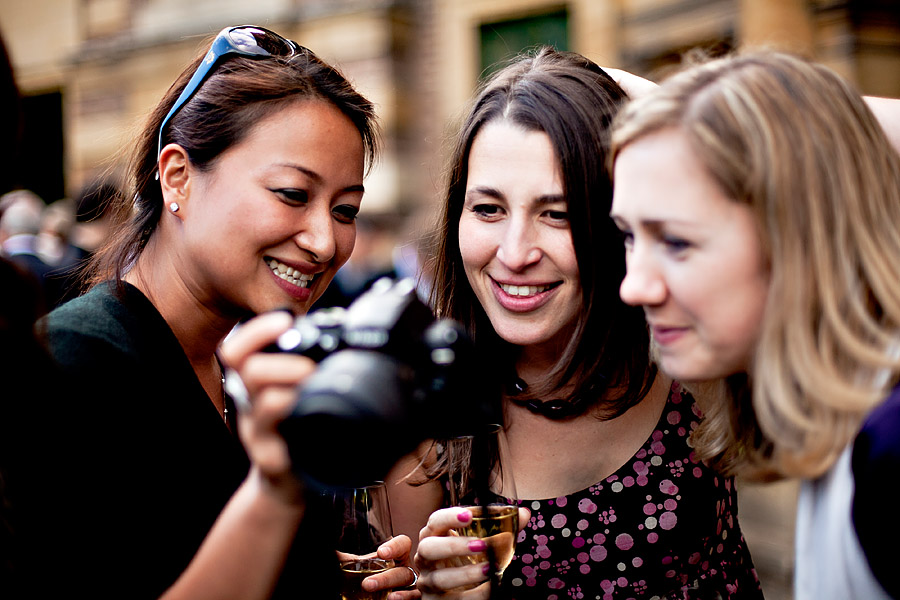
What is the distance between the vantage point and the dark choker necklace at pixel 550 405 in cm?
219

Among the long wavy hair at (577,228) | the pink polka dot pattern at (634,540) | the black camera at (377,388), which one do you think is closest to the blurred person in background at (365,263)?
the long wavy hair at (577,228)

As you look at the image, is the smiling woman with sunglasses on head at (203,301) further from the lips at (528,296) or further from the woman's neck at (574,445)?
the woman's neck at (574,445)

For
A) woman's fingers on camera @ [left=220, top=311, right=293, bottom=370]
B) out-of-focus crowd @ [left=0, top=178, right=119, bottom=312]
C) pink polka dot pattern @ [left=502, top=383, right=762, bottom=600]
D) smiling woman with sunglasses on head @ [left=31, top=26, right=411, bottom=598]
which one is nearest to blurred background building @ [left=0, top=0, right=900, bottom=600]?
out-of-focus crowd @ [left=0, top=178, right=119, bottom=312]

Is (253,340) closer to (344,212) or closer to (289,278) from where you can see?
(289,278)

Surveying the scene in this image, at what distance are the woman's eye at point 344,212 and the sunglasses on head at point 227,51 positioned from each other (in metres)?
0.41

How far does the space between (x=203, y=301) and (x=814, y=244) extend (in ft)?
4.23

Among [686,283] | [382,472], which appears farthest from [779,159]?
[382,472]

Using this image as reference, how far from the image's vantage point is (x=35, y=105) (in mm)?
13320

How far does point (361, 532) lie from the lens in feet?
5.53

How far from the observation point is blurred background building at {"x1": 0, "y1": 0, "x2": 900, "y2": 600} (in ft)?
17.6

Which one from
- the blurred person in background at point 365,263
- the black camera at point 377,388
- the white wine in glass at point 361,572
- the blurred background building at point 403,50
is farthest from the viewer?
the blurred person in background at point 365,263

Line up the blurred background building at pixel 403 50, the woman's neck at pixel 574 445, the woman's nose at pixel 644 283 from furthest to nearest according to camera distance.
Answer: the blurred background building at pixel 403 50 < the woman's neck at pixel 574 445 < the woman's nose at pixel 644 283

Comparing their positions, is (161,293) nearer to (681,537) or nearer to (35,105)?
(681,537)

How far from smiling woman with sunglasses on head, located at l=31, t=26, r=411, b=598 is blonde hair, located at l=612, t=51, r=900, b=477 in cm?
77
